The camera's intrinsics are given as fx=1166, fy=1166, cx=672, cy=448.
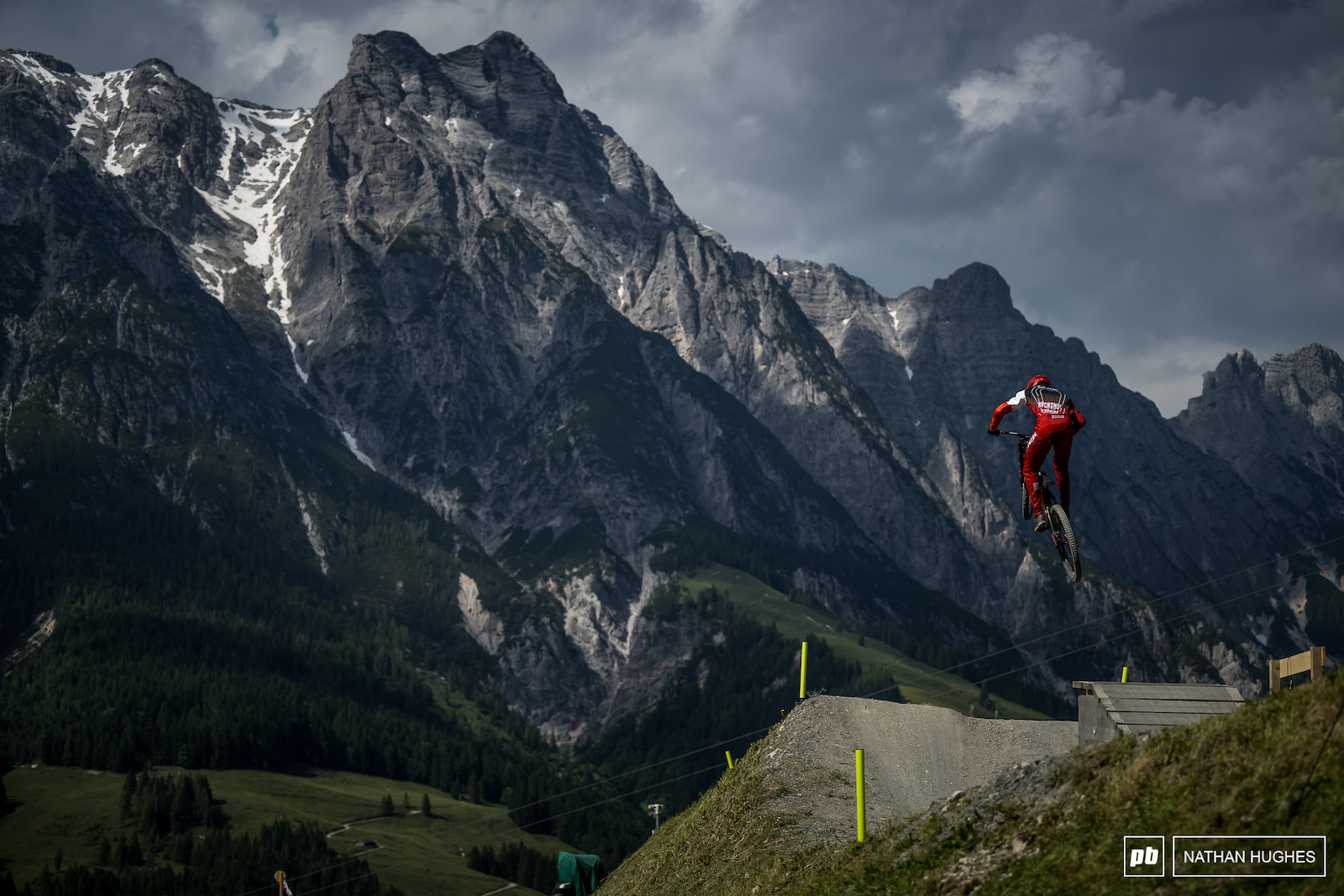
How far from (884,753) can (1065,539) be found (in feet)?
33.9

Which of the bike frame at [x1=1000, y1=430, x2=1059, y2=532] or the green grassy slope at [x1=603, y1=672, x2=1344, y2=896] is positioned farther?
the bike frame at [x1=1000, y1=430, x2=1059, y2=532]

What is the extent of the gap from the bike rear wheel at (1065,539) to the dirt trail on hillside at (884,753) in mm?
6327

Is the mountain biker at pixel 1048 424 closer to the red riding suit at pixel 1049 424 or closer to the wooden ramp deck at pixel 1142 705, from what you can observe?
the red riding suit at pixel 1049 424

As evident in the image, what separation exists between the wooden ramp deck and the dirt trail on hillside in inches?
163

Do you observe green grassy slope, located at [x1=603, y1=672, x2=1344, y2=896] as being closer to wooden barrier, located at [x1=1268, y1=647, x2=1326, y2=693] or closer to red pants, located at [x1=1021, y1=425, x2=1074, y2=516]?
wooden barrier, located at [x1=1268, y1=647, x2=1326, y2=693]

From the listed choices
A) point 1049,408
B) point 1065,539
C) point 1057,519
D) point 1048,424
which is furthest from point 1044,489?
point 1049,408

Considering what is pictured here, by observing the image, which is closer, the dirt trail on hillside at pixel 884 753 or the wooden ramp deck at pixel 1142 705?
the wooden ramp deck at pixel 1142 705

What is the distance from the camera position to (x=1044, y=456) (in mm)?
29188

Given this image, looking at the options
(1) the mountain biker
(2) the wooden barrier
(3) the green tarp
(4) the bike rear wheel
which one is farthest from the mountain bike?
(3) the green tarp

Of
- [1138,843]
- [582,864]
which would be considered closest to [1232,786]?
[1138,843]

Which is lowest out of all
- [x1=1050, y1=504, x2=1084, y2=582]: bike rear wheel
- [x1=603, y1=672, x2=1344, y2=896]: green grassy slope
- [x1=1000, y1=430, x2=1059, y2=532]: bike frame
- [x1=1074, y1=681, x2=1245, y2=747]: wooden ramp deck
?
[x1=603, y1=672, x2=1344, y2=896]: green grassy slope

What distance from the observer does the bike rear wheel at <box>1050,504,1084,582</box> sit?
28.4m

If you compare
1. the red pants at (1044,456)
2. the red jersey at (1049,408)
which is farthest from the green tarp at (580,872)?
the red jersey at (1049,408)

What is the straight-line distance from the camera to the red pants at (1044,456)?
28.5 m
